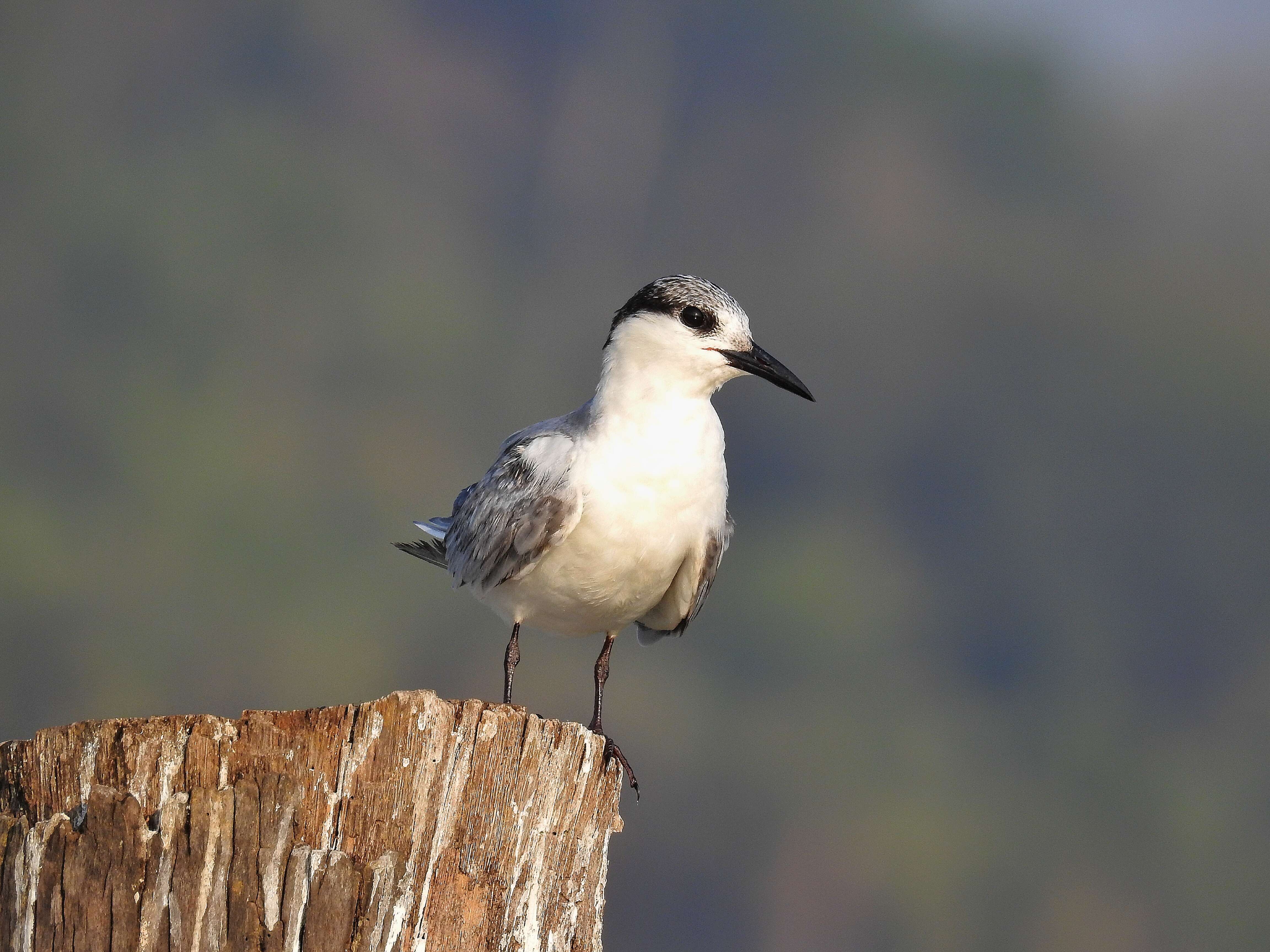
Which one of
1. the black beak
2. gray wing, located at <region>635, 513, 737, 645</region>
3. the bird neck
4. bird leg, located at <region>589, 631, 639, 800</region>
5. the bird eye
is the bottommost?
bird leg, located at <region>589, 631, 639, 800</region>

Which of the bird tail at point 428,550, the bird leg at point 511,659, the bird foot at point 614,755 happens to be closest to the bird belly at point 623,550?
the bird leg at point 511,659

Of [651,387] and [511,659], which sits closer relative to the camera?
[651,387]

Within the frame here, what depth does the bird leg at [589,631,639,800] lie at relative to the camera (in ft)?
21.0

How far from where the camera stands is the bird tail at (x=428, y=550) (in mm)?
8750

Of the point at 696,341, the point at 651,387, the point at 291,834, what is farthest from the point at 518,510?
the point at 291,834

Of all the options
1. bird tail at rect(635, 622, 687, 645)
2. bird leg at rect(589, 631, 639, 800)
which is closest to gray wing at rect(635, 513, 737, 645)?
bird tail at rect(635, 622, 687, 645)

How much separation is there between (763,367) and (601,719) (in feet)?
6.42

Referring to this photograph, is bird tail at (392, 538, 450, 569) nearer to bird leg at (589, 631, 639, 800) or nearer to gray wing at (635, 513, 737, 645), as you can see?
bird leg at (589, 631, 639, 800)

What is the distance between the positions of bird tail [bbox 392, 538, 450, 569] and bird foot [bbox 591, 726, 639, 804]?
196 cm

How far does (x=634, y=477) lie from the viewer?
699 centimetres

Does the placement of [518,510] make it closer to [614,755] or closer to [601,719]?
[601,719]

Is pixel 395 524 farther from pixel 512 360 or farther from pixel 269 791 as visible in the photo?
pixel 269 791

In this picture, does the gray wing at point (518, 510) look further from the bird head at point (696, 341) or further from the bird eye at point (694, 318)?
the bird eye at point (694, 318)

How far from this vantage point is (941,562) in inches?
4018
